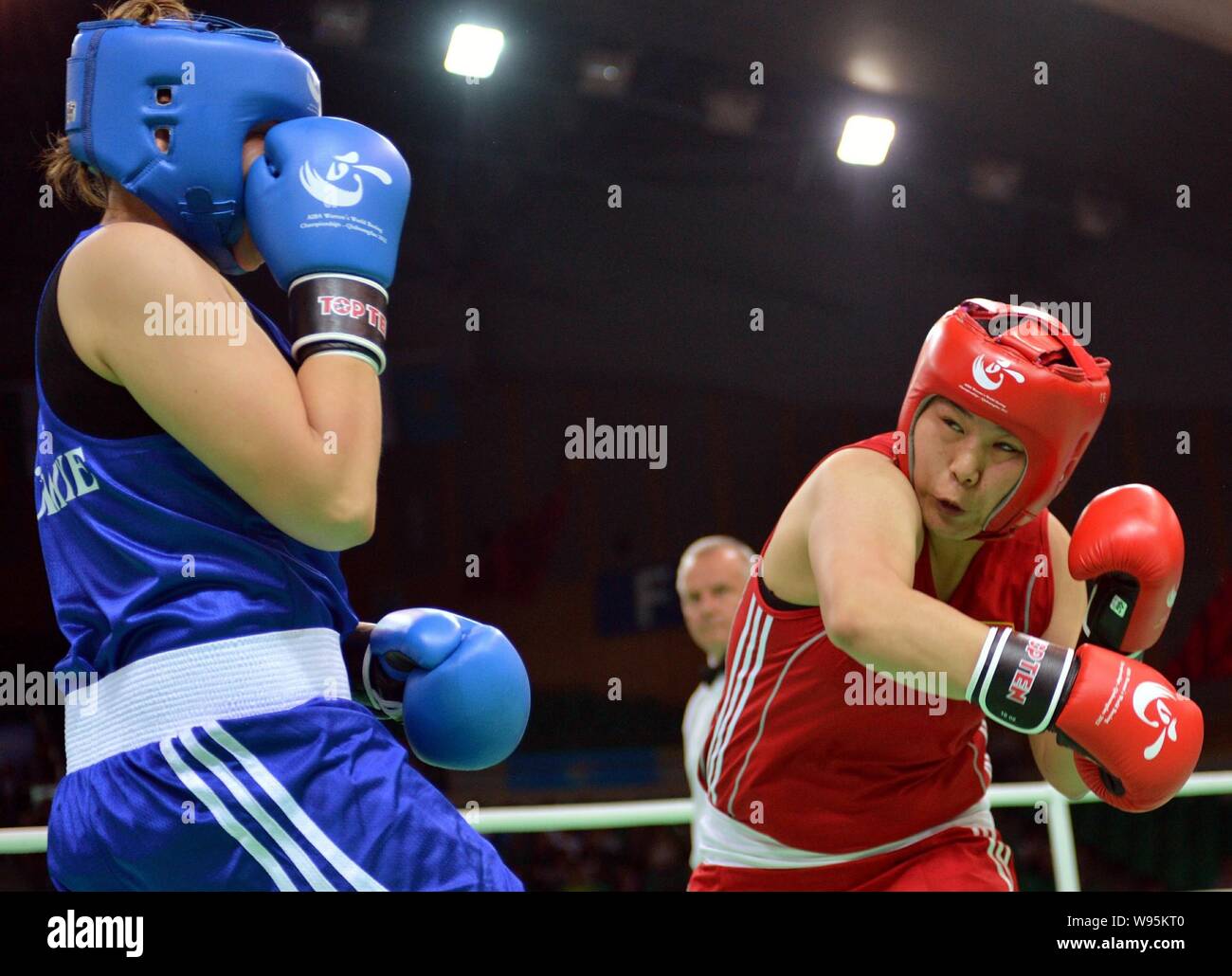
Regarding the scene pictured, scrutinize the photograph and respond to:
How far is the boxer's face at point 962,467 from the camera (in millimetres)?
1479

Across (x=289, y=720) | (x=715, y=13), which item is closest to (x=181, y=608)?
(x=289, y=720)

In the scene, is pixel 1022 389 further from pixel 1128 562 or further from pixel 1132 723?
pixel 1132 723

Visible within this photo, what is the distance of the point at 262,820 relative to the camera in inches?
37.3

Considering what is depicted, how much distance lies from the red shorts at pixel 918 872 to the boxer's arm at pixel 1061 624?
5.5 inches

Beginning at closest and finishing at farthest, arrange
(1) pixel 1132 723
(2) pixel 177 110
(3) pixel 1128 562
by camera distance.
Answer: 1. (2) pixel 177 110
2. (1) pixel 1132 723
3. (3) pixel 1128 562

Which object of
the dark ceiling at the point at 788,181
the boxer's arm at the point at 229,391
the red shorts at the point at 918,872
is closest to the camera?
the boxer's arm at the point at 229,391

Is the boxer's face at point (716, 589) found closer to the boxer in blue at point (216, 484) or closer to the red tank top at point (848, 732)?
the red tank top at point (848, 732)

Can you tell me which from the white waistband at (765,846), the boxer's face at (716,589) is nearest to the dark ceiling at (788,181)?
the boxer's face at (716,589)

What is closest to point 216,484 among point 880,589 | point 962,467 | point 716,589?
point 880,589

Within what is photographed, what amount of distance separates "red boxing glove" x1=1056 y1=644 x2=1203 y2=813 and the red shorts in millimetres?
288

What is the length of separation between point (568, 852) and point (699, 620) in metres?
1.42

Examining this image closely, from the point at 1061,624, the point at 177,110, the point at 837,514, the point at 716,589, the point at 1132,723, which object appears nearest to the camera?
the point at 177,110

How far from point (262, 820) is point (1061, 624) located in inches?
44.0
